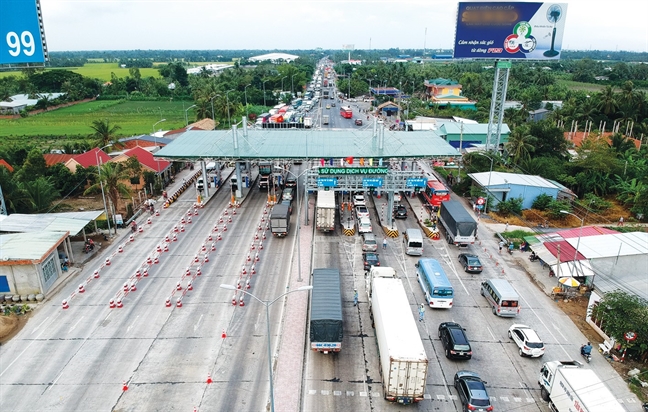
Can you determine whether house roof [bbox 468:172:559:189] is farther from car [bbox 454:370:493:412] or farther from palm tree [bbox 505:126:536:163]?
car [bbox 454:370:493:412]

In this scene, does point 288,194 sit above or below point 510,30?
below

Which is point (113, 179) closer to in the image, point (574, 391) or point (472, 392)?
point (472, 392)

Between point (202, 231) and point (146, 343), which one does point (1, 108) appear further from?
point (146, 343)

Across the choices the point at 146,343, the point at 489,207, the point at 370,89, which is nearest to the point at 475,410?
the point at 146,343

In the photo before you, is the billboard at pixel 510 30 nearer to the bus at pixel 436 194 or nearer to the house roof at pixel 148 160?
the bus at pixel 436 194

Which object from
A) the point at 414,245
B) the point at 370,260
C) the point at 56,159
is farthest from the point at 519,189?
the point at 56,159

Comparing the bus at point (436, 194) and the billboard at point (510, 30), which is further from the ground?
the billboard at point (510, 30)

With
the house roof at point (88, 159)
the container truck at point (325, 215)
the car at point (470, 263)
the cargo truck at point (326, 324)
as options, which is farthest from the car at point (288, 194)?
the house roof at point (88, 159)
